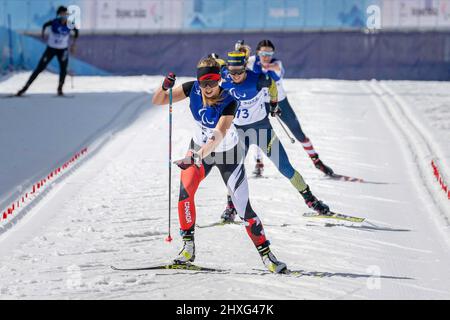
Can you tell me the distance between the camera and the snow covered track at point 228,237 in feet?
25.2

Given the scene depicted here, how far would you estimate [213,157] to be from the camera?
26.4 feet

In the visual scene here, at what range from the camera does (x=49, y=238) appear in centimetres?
945

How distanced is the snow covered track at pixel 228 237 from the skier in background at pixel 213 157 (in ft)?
0.99

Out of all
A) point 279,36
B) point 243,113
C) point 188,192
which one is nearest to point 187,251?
point 188,192

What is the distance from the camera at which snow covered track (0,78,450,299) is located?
767 centimetres

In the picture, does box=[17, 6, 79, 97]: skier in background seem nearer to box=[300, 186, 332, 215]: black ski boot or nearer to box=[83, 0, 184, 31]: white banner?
box=[83, 0, 184, 31]: white banner

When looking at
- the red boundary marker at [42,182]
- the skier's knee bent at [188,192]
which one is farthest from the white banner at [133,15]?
the skier's knee bent at [188,192]

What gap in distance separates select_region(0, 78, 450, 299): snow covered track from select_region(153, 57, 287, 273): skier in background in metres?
0.30

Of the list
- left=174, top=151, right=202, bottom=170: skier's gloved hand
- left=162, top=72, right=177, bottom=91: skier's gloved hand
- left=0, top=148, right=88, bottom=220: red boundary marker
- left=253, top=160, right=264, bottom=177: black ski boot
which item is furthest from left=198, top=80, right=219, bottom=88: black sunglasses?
left=253, top=160, right=264, bottom=177: black ski boot

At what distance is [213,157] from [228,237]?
65.6 inches

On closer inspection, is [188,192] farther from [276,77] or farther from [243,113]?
[276,77]

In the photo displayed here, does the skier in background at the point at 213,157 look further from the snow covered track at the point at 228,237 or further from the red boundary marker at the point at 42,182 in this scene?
the red boundary marker at the point at 42,182
